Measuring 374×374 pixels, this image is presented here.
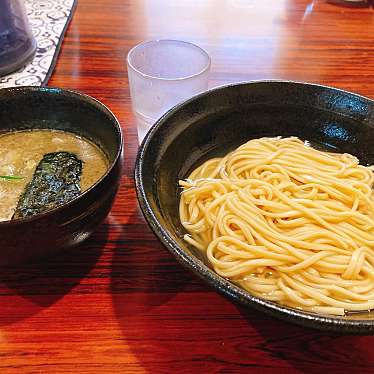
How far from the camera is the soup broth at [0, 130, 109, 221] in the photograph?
1131mm

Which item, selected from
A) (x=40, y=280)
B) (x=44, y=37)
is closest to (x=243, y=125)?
(x=40, y=280)

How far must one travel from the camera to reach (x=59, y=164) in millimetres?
1202

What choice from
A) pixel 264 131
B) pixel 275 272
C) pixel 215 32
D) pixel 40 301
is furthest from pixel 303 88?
pixel 215 32

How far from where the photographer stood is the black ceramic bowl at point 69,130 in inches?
36.0

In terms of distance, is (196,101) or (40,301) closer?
(40,301)

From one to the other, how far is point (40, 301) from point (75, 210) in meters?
0.28

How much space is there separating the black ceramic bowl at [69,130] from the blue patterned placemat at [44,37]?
636 mm

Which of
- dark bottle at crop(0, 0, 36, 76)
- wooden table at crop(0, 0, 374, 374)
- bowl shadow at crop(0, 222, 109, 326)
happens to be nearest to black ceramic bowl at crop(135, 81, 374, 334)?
wooden table at crop(0, 0, 374, 374)

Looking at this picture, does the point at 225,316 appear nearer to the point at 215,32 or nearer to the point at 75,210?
the point at 75,210

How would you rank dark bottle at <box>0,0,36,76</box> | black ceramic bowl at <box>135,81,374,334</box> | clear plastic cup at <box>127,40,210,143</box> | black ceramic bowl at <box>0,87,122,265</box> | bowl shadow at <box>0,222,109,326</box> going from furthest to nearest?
1. dark bottle at <box>0,0,36,76</box>
2. clear plastic cup at <box>127,40,210,143</box>
3. black ceramic bowl at <box>135,81,374,334</box>
4. bowl shadow at <box>0,222,109,326</box>
5. black ceramic bowl at <box>0,87,122,265</box>

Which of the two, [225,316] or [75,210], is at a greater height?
[75,210]

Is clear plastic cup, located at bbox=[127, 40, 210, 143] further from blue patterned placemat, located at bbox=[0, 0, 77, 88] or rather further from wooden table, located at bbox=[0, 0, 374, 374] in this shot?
blue patterned placemat, located at bbox=[0, 0, 77, 88]

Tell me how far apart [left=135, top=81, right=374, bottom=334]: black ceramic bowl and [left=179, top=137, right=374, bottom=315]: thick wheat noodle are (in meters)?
0.05

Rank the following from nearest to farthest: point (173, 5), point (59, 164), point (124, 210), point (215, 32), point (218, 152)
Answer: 1. point (59, 164)
2. point (124, 210)
3. point (218, 152)
4. point (215, 32)
5. point (173, 5)
